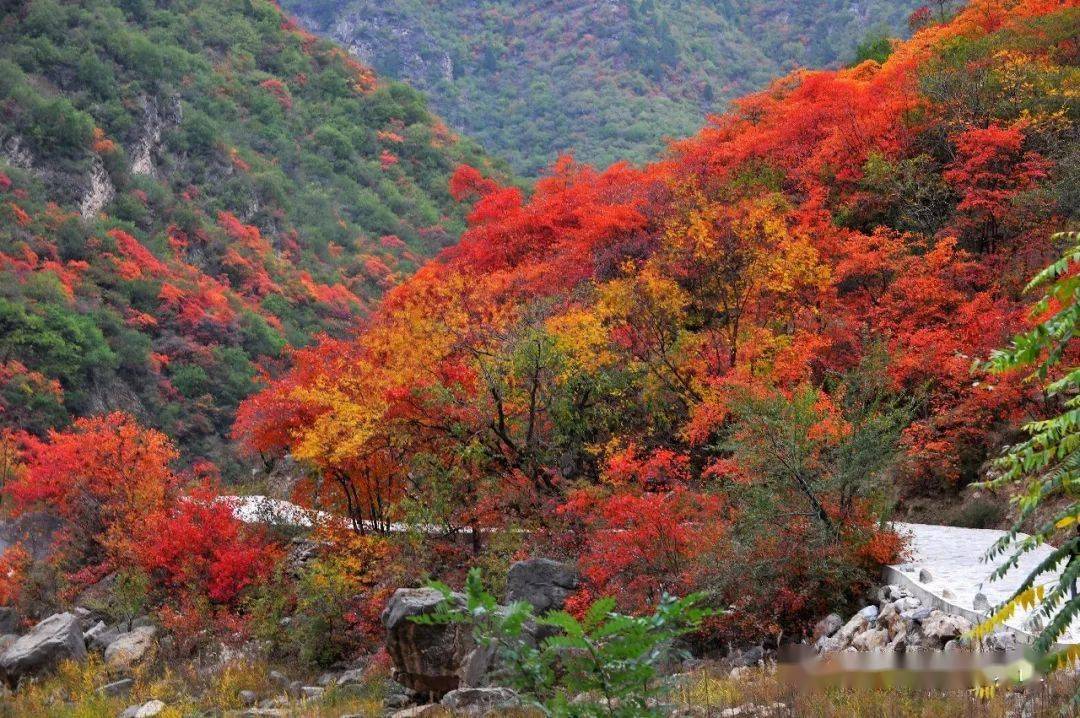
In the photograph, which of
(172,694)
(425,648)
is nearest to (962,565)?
(425,648)

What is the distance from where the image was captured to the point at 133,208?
51000 mm

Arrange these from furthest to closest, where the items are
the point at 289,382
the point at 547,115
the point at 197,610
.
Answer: the point at 547,115 → the point at 289,382 → the point at 197,610

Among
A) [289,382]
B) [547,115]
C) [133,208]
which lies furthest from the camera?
[547,115]

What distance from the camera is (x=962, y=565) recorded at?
503 inches

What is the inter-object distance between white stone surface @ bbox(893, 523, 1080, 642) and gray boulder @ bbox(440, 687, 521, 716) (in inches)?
191

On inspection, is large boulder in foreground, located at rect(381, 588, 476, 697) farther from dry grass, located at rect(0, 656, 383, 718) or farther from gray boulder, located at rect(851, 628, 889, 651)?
gray boulder, located at rect(851, 628, 889, 651)

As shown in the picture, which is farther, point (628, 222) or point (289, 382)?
point (628, 222)

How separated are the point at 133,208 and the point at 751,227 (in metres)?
39.7

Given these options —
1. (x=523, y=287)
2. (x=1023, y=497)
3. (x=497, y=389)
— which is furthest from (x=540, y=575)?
(x=523, y=287)

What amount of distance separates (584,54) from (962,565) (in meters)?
94.2

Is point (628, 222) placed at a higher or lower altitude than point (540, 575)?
higher

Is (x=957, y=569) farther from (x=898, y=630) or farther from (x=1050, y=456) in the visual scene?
(x=1050, y=456)

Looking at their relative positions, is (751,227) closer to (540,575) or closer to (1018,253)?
(1018,253)

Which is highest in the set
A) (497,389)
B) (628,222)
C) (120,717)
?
(628,222)
